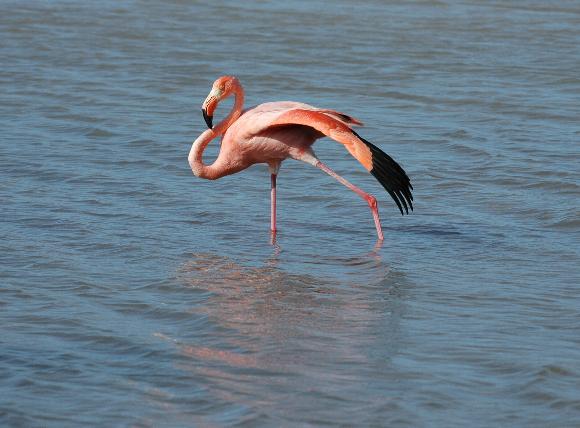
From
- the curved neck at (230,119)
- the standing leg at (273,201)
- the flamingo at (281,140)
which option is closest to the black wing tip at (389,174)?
the flamingo at (281,140)

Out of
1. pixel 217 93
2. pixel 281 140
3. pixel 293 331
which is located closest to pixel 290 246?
pixel 281 140

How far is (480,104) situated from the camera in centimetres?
1283

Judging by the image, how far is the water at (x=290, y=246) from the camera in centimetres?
539

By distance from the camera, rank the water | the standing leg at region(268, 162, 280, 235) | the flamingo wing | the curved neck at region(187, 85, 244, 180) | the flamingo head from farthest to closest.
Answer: the curved neck at region(187, 85, 244, 180), the standing leg at region(268, 162, 280, 235), the flamingo head, the flamingo wing, the water

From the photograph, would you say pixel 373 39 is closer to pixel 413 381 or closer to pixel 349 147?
pixel 349 147

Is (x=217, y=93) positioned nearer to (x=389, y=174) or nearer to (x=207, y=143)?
(x=207, y=143)

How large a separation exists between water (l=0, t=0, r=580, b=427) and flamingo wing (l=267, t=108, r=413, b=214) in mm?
416

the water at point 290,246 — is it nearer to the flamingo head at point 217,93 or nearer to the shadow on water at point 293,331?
the shadow on water at point 293,331

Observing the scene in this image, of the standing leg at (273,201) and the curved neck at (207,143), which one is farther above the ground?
the curved neck at (207,143)

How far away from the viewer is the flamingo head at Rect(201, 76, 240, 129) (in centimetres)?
845

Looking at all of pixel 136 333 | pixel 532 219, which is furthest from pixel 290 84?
pixel 136 333

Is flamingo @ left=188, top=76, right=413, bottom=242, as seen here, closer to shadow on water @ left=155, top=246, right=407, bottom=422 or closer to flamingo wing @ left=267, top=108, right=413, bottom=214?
flamingo wing @ left=267, top=108, right=413, bottom=214

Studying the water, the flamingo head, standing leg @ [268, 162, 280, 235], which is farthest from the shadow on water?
the flamingo head

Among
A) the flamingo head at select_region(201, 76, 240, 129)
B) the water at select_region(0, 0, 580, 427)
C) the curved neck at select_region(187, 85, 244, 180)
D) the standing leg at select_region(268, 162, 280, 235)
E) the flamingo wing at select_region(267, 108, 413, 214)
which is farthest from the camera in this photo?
the curved neck at select_region(187, 85, 244, 180)
